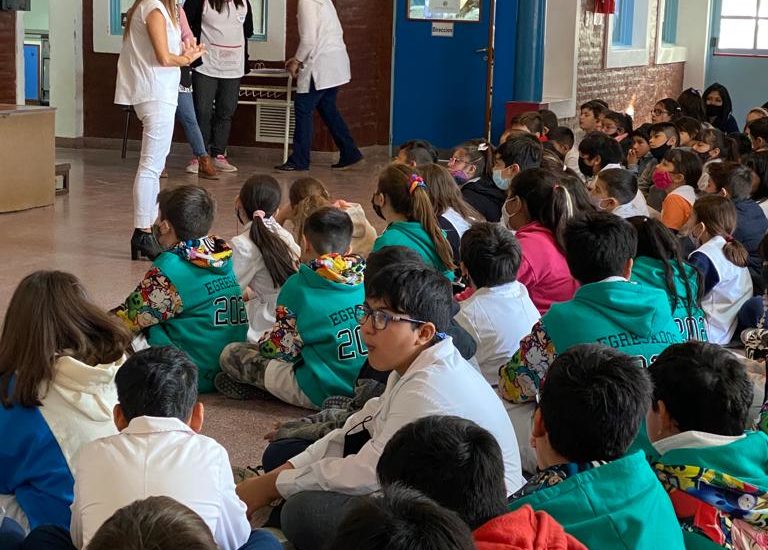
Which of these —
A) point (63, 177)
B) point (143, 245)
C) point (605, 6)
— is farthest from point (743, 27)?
point (143, 245)

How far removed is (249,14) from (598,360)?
7.88 m

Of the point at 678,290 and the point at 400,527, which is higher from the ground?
the point at 400,527

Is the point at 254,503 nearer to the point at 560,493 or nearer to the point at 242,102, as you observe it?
the point at 560,493

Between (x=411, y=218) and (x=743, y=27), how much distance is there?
12.2 metres

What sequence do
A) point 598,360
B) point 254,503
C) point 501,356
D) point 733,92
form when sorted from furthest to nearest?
point 733,92
point 501,356
point 254,503
point 598,360

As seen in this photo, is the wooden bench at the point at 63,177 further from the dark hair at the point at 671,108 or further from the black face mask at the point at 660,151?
the dark hair at the point at 671,108

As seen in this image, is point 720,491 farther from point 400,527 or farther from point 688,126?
point 688,126

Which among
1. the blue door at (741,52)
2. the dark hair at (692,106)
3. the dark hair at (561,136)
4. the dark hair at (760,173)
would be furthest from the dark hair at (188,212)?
the blue door at (741,52)

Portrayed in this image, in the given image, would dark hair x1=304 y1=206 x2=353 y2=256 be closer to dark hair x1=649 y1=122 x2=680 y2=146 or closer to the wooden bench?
dark hair x1=649 y1=122 x2=680 y2=146

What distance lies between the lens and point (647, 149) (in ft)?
24.5

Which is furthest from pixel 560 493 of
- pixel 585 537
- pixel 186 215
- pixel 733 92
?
pixel 733 92

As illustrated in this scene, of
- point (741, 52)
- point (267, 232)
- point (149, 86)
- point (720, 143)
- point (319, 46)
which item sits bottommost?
point (267, 232)

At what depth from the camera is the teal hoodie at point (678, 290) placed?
367cm

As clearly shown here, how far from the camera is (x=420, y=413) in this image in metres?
2.55
